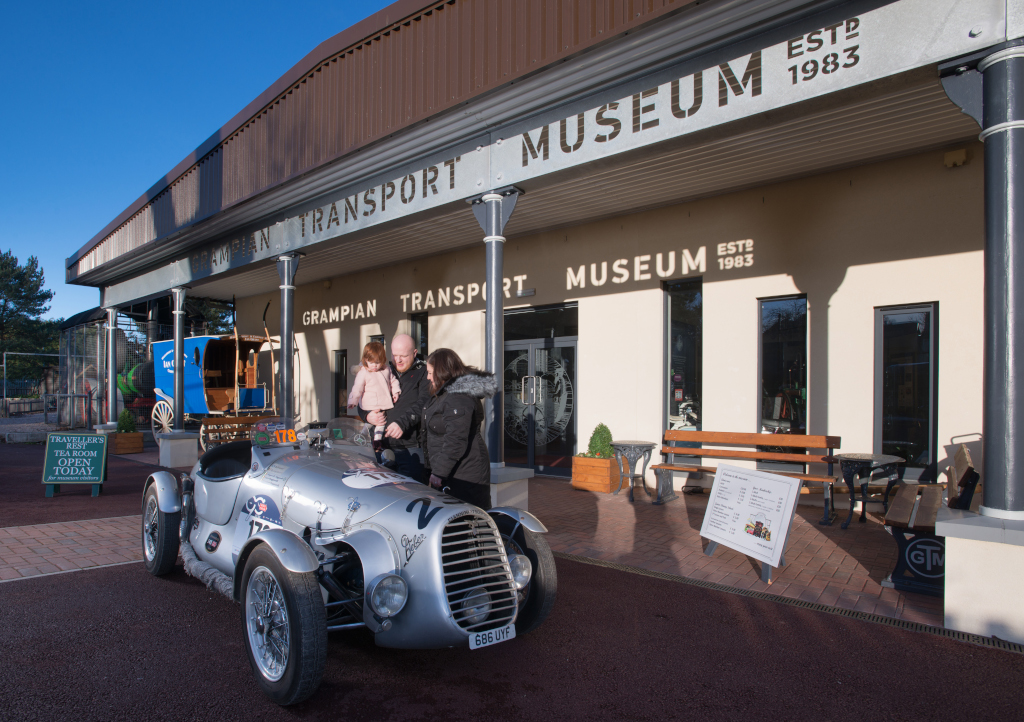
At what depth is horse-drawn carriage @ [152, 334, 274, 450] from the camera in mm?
12320

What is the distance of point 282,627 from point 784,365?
6.09 metres

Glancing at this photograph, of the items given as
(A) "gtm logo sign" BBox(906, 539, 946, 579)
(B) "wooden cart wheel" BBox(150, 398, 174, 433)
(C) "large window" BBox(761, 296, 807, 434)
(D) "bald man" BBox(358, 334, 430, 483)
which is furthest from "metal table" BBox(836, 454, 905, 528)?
(B) "wooden cart wheel" BBox(150, 398, 174, 433)

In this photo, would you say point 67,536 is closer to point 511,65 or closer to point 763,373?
point 511,65

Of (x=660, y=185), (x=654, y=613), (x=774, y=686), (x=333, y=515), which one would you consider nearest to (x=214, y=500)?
(x=333, y=515)

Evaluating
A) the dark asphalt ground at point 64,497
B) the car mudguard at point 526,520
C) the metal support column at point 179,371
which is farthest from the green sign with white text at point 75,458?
the car mudguard at point 526,520

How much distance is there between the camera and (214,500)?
3.59 metres

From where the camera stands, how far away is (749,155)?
5.98m

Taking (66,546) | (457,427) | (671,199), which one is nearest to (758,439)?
(671,199)

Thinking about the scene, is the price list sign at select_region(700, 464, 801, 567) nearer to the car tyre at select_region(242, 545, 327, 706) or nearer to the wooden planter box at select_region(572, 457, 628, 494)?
the wooden planter box at select_region(572, 457, 628, 494)

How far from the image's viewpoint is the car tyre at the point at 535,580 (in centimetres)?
302

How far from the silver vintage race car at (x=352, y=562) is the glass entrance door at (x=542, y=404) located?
5631mm

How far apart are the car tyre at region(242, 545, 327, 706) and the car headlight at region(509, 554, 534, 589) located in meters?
0.87

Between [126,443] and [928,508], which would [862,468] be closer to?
[928,508]

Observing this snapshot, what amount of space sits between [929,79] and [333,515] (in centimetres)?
426
